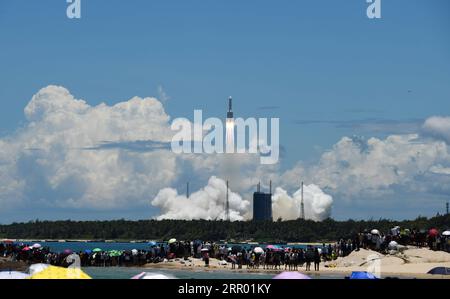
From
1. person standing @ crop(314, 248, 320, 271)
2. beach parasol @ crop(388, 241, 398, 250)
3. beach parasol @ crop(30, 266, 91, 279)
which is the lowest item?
person standing @ crop(314, 248, 320, 271)

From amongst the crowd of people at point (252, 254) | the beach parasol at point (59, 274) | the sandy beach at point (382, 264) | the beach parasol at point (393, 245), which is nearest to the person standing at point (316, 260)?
the crowd of people at point (252, 254)

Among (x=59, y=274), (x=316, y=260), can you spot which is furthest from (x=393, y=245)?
(x=59, y=274)

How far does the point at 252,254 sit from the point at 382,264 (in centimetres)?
1475

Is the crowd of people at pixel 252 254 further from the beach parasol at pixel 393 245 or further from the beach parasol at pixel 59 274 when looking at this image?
the beach parasol at pixel 59 274

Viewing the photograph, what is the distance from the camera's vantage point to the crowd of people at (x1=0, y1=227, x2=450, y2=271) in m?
82.4

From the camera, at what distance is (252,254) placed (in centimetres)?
8712

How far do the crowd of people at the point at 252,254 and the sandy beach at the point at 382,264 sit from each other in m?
1.08

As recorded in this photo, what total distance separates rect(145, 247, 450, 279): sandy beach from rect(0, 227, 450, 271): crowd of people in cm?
108

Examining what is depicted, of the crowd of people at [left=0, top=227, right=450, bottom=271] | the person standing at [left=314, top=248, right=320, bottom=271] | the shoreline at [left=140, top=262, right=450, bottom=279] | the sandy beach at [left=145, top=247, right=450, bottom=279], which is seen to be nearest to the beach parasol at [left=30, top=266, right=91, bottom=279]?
the shoreline at [left=140, top=262, right=450, bottom=279]

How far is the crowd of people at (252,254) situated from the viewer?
3246 inches

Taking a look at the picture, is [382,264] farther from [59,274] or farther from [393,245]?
[59,274]

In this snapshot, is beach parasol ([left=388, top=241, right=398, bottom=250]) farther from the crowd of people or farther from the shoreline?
the shoreline
